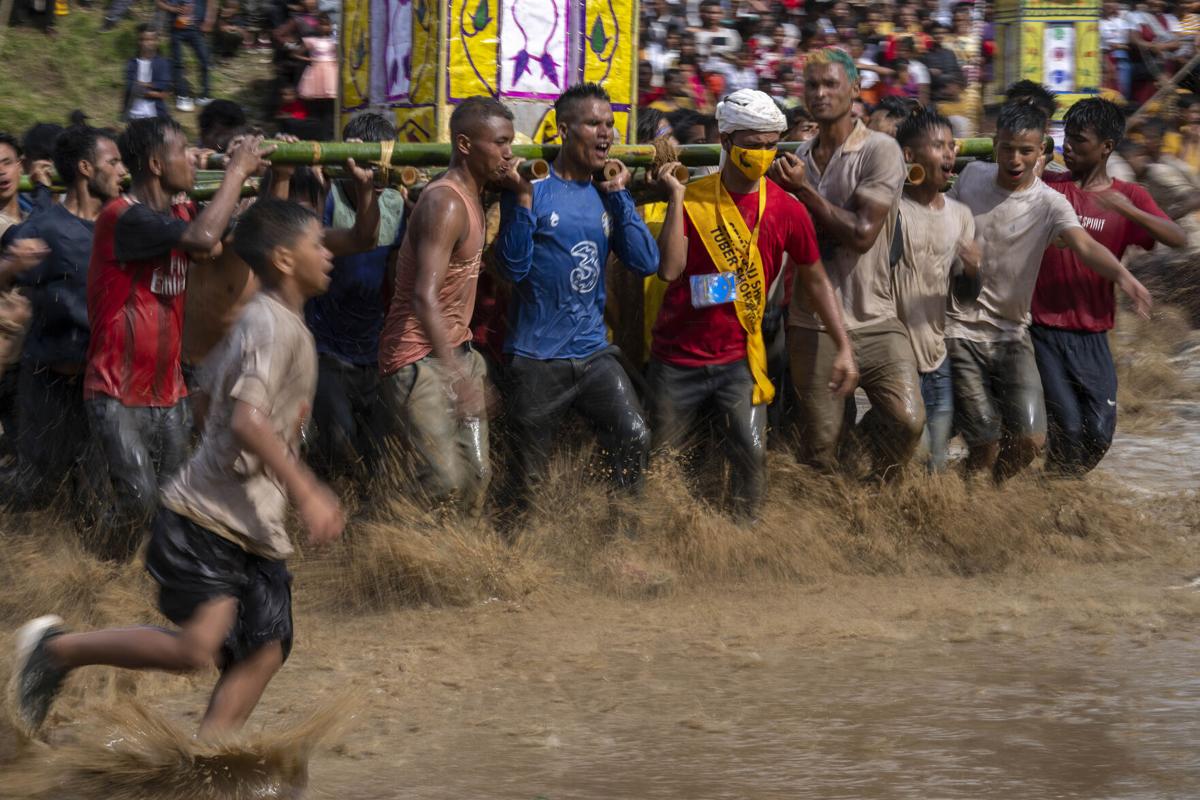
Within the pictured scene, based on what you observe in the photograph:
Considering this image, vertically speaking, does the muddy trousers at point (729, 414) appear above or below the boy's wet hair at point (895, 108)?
below

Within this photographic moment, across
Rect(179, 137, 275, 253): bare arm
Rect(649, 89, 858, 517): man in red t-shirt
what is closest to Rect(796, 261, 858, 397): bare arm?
Rect(649, 89, 858, 517): man in red t-shirt

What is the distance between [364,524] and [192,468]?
7.59 ft

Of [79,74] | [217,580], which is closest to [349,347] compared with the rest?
[217,580]

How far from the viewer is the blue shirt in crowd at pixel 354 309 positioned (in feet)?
22.6

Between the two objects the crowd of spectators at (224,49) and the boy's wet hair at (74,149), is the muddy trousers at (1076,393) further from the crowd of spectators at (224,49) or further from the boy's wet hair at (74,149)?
the crowd of spectators at (224,49)

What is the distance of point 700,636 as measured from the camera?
19.5 ft

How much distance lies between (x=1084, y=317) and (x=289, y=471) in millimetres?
4577

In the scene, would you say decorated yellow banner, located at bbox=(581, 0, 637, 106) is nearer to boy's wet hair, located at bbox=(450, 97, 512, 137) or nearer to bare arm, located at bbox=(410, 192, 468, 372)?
boy's wet hair, located at bbox=(450, 97, 512, 137)

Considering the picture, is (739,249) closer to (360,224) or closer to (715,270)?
(715,270)

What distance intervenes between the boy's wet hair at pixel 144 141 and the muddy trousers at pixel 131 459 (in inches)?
34.0

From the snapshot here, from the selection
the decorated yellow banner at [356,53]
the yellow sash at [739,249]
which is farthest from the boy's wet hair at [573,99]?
the decorated yellow banner at [356,53]

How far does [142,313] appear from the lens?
20.2 feet

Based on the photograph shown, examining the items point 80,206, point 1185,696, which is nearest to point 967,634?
point 1185,696

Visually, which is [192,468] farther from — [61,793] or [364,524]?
[364,524]
